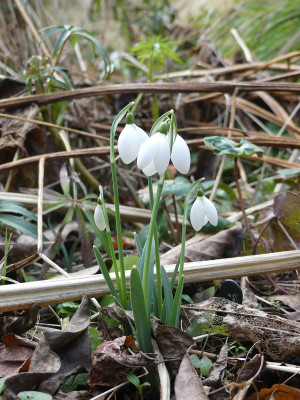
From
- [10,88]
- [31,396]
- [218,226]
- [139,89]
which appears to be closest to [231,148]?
[218,226]

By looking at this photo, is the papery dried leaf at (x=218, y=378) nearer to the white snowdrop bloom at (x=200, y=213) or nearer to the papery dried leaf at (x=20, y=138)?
the white snowdrop bloom at (x=200, y=213)

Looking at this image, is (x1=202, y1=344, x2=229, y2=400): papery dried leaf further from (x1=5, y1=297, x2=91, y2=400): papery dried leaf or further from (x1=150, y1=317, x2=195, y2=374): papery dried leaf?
(x1=5, y1=297, x2=91, y2=400): papery dried leaf

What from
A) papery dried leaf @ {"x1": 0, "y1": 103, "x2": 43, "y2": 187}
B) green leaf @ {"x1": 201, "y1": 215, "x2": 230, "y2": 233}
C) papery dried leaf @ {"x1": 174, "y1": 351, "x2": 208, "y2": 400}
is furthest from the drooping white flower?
papery dried leaf @ {"x1": 0, "y1": 103, "x2": 43, "y2": 187}

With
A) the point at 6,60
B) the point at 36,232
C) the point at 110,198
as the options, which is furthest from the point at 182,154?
the point at 6,60

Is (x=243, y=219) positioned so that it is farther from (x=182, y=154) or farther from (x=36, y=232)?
(x=182, y=154)

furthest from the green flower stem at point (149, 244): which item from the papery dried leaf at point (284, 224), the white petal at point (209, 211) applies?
the papery dried leaf at point (284, 224)
